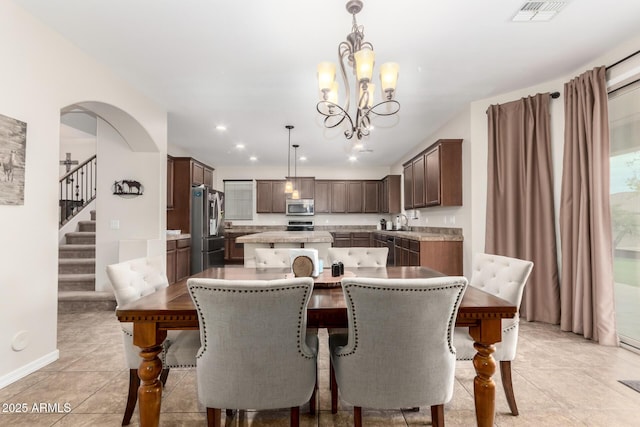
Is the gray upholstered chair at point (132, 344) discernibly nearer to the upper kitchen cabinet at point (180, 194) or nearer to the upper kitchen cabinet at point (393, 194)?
the upper kitchen cabinet at point (180, 194)

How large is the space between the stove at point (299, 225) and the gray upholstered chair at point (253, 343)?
6.61 m

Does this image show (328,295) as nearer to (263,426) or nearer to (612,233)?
(263,426)

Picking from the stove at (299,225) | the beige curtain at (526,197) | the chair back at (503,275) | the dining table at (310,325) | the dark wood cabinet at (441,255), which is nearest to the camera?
the dining table at (310,325)

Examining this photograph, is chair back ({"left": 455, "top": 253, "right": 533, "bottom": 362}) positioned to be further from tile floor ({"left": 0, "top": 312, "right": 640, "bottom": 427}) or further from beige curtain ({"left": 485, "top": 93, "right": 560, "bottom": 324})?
beige curtain ({"left": 485, "top": 93, "right": 560, "bottom": 324})

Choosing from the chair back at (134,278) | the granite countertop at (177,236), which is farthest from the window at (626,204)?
the granite countertop at (177,236)

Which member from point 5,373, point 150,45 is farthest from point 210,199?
point 5,373

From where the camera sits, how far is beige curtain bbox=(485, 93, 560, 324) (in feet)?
11.1

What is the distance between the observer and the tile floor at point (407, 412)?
179 cm


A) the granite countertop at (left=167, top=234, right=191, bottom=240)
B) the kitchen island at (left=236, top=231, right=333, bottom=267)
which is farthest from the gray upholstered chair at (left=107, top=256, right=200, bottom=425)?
the granite countertop at (left=167, top=234, right=191, bottom=240)

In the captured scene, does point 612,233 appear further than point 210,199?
No

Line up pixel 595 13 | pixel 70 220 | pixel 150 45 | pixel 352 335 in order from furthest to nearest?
pixel 70 220, pixel 150 45, pixel 595 13, pixel 352 335

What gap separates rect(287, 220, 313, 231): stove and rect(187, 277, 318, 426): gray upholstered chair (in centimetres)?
661

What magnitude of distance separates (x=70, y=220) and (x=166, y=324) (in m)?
5.12

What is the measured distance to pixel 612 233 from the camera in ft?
9.39
